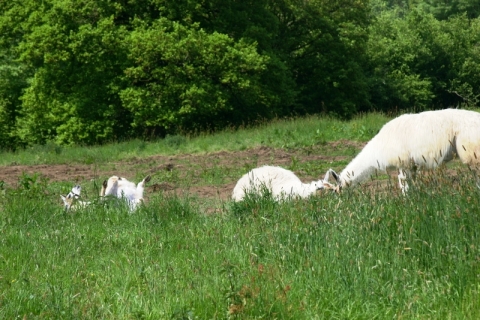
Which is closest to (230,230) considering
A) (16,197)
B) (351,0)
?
(16,197)

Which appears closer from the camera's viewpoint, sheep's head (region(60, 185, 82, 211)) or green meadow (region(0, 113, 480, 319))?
green meadow (region(0, 113, 480, 319))

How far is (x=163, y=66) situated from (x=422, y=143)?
19.3 meters

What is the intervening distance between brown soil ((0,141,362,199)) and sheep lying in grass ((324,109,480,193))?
326cm

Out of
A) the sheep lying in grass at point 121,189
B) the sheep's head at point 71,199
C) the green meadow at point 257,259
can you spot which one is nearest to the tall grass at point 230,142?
the sheep lying in grass at point 121,189

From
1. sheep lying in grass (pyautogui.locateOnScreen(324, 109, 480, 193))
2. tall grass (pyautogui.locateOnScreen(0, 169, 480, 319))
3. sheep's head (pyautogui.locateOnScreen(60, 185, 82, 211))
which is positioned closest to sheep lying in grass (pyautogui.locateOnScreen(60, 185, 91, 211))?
sheep's head (pyautogui.locateOnScreen(60, 185, 82, 211))

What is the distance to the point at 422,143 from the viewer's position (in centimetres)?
1039

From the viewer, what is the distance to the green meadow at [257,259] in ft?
17.4

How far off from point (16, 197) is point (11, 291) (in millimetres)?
3893

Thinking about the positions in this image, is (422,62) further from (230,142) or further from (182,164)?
(182,164)

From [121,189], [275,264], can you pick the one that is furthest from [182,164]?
[275,264]

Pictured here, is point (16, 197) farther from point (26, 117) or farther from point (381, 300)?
point (26, 117)

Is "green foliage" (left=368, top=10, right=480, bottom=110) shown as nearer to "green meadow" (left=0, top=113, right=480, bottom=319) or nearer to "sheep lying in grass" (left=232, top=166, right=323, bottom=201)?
"sheep lying in grass" (left=232, top=166, right=323, bottom=201)

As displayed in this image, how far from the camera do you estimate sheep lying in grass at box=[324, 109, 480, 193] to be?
33.3 feet

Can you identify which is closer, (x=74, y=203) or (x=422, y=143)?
(x=74, y=203)
